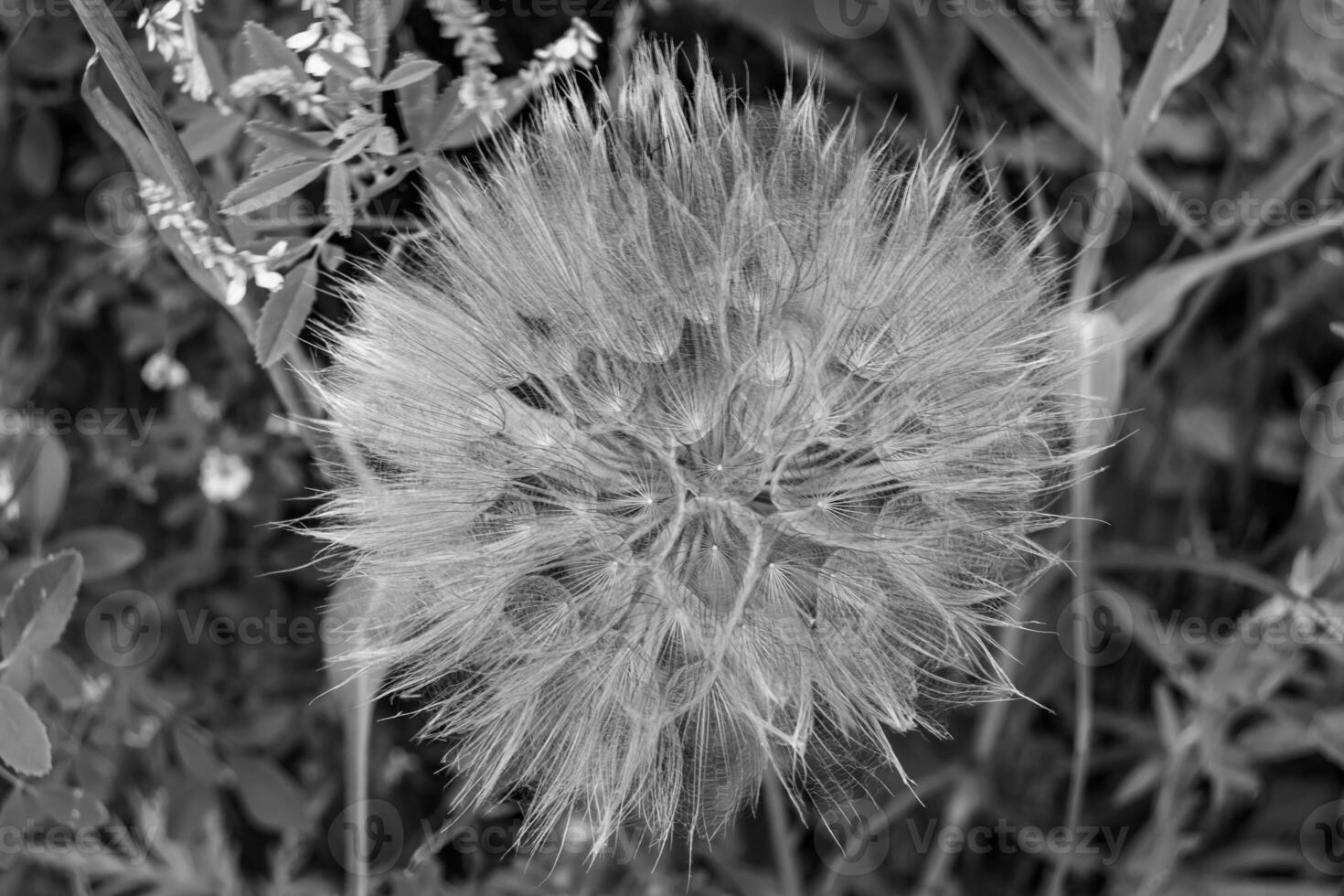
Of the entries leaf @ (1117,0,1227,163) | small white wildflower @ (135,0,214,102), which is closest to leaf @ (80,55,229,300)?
small white wildflower @ (135,0,214,102)

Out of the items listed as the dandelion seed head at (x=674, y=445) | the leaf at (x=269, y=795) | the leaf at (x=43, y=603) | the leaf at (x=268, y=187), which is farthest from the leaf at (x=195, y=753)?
the leaf at (x=268, y=187)

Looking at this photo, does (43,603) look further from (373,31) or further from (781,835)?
(781,835)

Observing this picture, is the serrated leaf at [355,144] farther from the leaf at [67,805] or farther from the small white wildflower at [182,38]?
the leaf at [67,805]

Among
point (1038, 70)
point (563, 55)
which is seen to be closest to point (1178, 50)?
point (1038, 70)

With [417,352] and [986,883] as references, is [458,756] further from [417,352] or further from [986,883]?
[986,883]

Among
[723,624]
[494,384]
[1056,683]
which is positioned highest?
[494,384]

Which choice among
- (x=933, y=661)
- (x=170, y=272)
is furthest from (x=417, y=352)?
(x=170, y=272)
